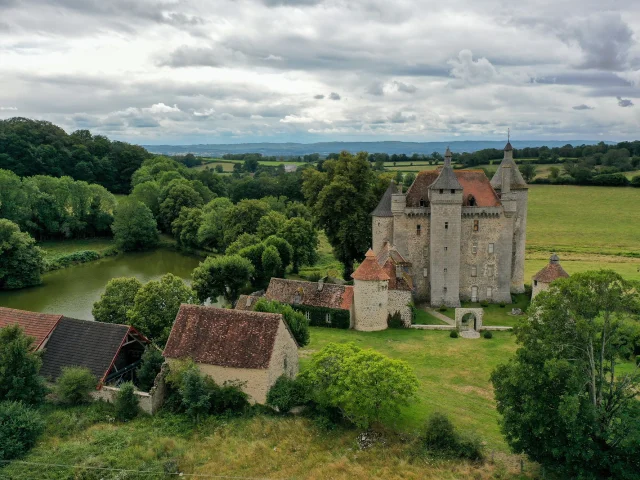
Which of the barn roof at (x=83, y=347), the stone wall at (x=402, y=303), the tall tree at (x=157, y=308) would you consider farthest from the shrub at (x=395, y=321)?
the barn roof at (x=83, y=347)

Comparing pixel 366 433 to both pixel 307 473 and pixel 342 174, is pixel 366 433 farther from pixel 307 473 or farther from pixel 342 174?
pixel 342 174

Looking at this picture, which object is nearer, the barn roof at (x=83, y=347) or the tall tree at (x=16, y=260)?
the barn roof at (x=83, y=347)

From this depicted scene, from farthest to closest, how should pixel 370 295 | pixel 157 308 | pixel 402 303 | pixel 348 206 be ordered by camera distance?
pixel 348 206
pixel 402 303
pixel 370 295
pixel 157 308

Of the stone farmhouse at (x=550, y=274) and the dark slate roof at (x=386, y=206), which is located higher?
the dark slate roof at (x=386, y=206)

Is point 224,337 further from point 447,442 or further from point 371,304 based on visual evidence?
point 371,304

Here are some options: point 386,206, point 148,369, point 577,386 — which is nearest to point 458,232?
point 386,206

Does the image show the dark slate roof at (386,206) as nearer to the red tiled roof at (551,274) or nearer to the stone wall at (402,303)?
the stone wall at (402,303)
